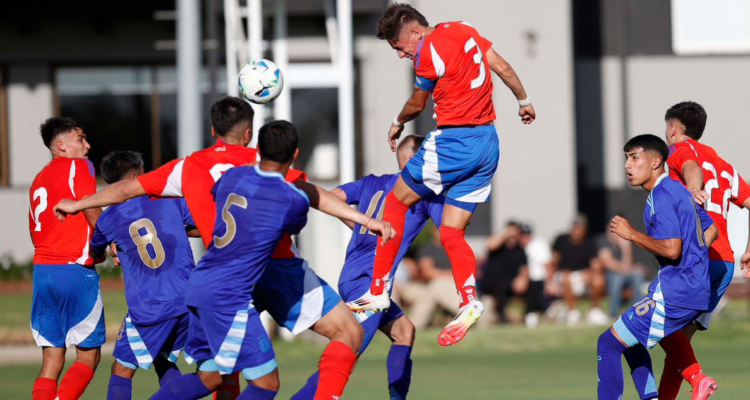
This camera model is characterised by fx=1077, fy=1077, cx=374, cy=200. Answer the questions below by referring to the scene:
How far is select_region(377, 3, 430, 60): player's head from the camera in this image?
26.5 ft

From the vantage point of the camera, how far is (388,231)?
22.4 feet

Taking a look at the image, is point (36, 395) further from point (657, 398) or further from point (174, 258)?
point (657, 398)

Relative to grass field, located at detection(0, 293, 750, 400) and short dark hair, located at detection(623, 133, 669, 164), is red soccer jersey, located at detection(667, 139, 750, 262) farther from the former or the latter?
grass field, located at detection(0, 293, 750, 400)

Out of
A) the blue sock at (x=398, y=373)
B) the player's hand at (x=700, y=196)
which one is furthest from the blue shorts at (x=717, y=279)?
the blue sock at (x=398, y=373)

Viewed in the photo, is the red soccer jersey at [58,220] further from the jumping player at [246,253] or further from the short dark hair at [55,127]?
the jumping player at [246,253]

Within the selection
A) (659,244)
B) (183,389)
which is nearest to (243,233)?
(183,389)

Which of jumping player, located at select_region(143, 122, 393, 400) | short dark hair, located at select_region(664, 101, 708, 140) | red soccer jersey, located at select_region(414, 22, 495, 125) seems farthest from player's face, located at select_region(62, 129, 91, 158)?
short dark hair, located at select_region(664, 101, 708, 140)

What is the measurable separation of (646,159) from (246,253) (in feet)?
10.1

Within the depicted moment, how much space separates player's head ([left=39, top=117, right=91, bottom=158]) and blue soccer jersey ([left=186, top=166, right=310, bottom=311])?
2.25 m

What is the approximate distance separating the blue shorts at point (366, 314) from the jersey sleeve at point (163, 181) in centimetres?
179

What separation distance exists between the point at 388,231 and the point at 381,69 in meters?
16.7

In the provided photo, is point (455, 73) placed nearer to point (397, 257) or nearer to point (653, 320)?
point (397, 257)

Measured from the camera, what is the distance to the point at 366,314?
26.6 ft

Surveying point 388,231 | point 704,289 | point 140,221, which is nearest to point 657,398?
point 704,289
